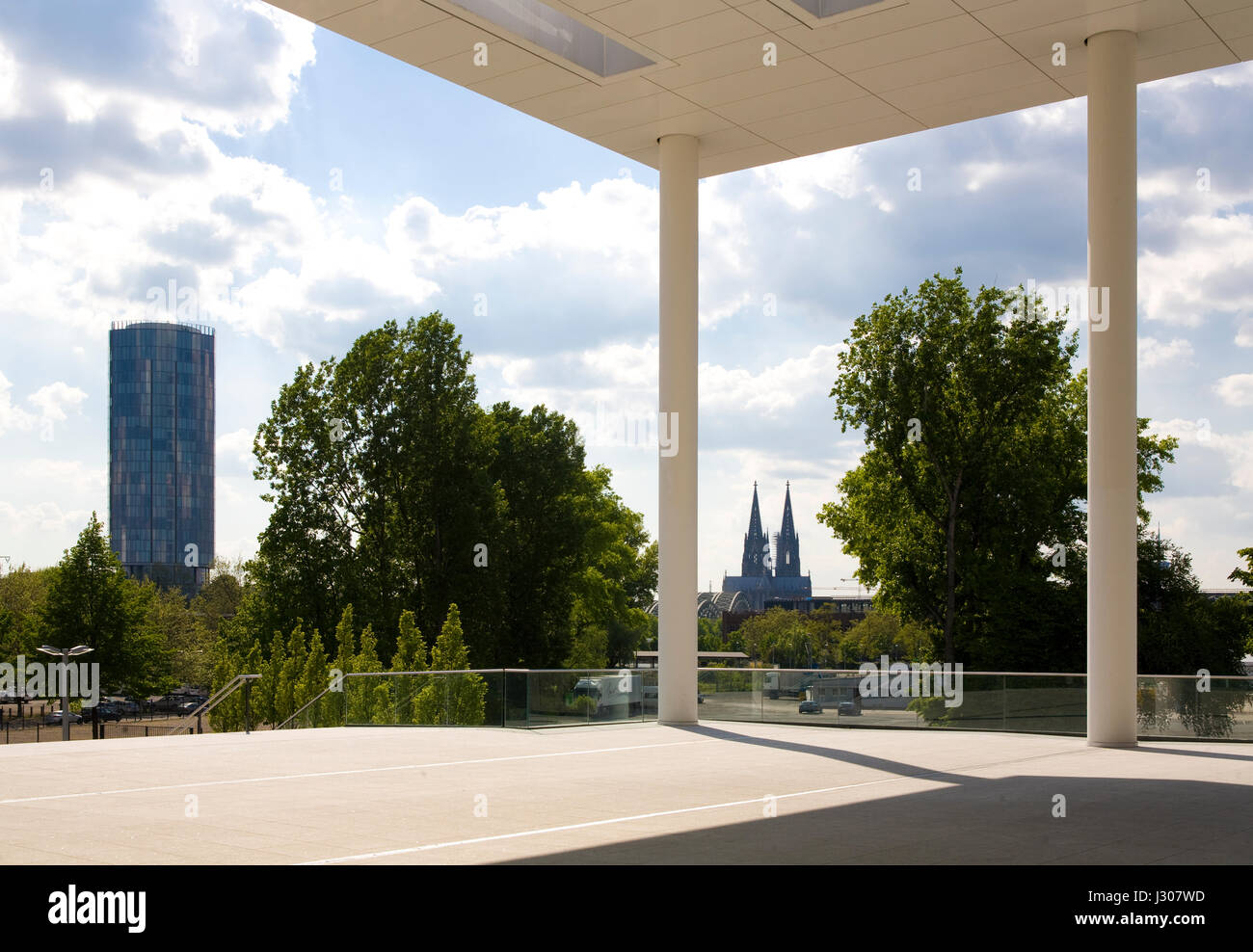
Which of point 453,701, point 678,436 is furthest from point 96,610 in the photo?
point 678,436

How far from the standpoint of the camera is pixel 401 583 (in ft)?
163

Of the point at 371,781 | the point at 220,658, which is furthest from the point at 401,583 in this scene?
the point at 371,781

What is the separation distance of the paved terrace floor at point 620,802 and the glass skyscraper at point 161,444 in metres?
144

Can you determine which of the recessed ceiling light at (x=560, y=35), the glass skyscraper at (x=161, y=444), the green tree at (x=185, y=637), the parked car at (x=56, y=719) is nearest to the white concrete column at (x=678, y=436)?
the recessed ceiling light at (x=560, y=35)

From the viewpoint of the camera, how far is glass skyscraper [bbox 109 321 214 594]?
152375mm

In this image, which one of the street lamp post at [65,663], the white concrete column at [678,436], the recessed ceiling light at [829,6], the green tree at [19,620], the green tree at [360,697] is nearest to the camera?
the recessed ceiling light at [829,6]

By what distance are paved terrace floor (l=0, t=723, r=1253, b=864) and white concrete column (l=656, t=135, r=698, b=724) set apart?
2.80 m

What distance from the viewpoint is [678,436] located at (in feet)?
57.3

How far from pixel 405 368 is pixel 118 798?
4356cm

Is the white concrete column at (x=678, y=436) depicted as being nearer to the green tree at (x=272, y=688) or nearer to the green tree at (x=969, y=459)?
the green tree at (x=969, y=459)

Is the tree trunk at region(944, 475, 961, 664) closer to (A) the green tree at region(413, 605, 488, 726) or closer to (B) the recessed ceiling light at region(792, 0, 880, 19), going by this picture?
(A) the green tree at region(413, 605, 488, 726)

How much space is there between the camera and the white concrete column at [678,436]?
17422mm

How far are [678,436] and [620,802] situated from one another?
8683mm
